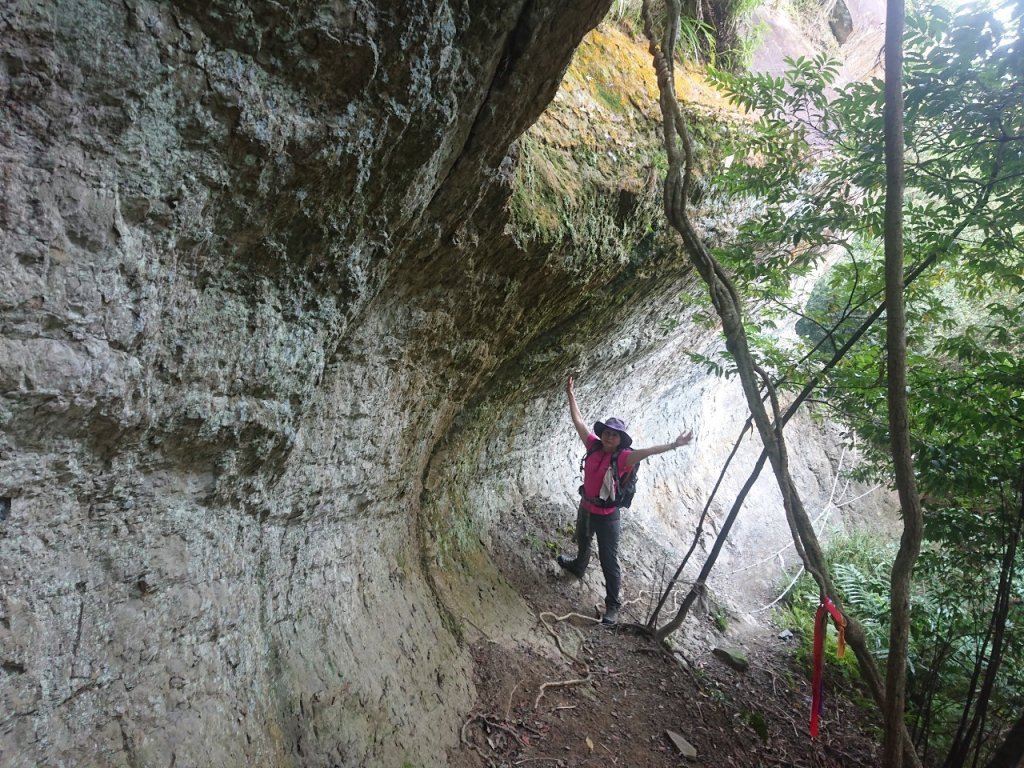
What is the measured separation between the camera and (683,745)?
199 inches

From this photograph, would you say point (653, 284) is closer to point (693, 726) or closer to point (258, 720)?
point (693, 726)

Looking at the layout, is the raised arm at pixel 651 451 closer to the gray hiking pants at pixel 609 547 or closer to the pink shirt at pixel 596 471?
the pink shirt at pixel 596 471

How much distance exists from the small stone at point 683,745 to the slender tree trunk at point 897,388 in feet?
5.01

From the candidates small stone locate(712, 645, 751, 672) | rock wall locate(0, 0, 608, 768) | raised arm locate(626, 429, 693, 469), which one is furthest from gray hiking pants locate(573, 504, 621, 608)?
rock wall locate(0, 0, 608, 768)

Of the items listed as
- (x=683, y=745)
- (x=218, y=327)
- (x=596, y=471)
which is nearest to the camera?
(x=218, y=327)

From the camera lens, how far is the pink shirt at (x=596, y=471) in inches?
250

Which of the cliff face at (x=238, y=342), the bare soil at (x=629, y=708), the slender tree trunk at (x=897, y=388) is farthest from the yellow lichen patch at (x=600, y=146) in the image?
the bare soil at (x=629, y=708)

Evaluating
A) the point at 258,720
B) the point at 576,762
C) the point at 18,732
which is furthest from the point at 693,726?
the point at 18,732

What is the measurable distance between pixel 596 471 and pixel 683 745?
2.58m

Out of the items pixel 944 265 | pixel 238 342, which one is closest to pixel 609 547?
pixel 944 265

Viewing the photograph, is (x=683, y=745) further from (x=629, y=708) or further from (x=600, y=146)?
(x=600, y=146)

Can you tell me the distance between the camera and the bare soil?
4.62m

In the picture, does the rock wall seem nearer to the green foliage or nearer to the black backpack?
the green foliage

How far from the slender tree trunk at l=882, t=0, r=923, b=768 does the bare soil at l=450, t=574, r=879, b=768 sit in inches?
68.3
